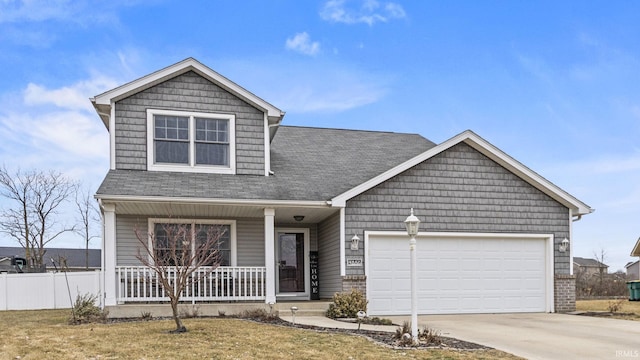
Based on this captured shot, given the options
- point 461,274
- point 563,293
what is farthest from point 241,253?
point 563,293

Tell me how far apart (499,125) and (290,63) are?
709 centimetres

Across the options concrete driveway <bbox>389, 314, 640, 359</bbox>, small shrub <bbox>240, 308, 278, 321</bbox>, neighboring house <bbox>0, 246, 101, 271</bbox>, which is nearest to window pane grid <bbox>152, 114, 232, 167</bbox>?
small shrub <bbox>240, 308, 278, 321</bbox>

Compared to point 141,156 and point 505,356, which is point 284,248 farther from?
point 505,356

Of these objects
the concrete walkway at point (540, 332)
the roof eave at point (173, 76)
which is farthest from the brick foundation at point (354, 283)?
the roof eave at point (173, 76)

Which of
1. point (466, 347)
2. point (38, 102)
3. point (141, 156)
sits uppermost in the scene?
point (38, 102)

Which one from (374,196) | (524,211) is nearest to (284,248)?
(374,196)

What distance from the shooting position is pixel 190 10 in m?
14.2

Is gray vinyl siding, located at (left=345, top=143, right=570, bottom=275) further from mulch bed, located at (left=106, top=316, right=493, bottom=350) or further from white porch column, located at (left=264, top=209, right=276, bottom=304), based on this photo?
A: mulch bed, located at (left=106, top=316, right=493, bottom=350)

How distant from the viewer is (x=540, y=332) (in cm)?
1097

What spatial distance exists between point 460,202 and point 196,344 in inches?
337

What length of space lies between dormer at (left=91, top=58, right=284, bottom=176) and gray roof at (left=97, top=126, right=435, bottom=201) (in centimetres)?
40

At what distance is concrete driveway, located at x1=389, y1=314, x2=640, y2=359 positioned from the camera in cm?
884

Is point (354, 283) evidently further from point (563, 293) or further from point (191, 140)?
point (563, 293)

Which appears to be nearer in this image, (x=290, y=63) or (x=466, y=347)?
(x=466, y=347)
